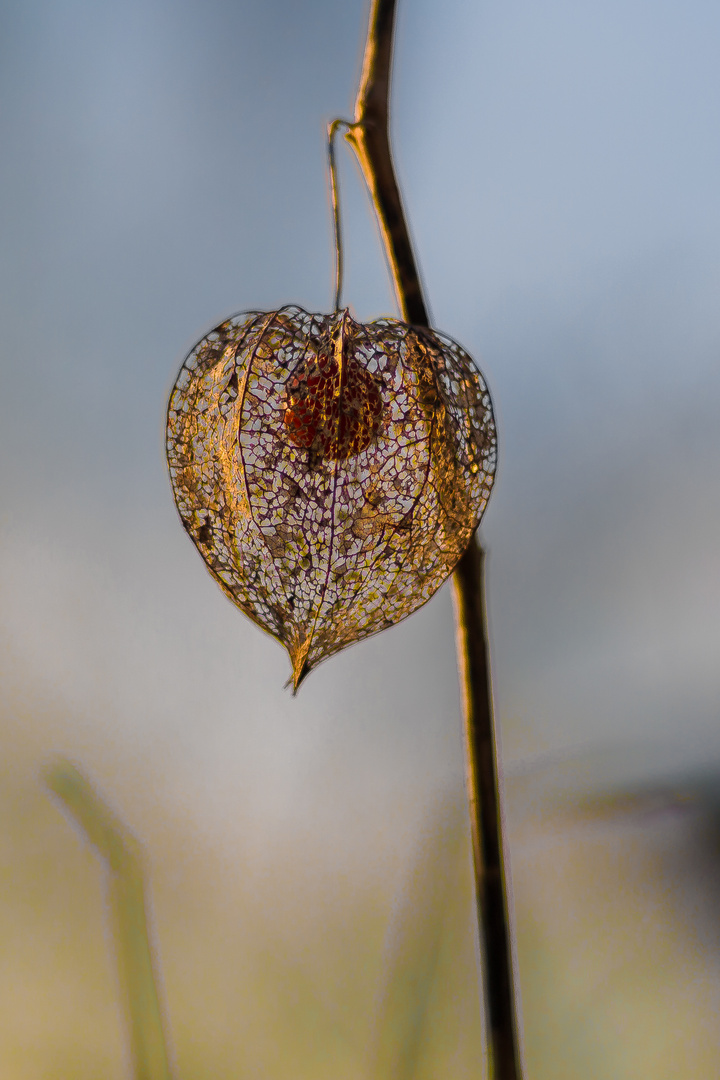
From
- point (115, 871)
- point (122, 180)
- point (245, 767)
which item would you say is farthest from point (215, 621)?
point (122, 180)

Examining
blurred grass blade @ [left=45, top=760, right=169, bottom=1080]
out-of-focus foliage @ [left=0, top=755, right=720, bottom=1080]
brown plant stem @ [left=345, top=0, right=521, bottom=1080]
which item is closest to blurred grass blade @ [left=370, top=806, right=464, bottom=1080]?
out-of-focus foliage @ [left=0, top=755, right=720, bottom=1080]

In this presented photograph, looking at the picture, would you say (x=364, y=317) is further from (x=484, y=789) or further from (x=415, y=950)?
(x=415, y=950)

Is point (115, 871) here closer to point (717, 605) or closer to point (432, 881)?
point (432, 881)

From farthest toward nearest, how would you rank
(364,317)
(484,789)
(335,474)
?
(364,317)
(484,789)
(335,474)

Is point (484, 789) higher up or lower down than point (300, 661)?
lower down

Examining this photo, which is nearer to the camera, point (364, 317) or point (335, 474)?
point (335, 474)

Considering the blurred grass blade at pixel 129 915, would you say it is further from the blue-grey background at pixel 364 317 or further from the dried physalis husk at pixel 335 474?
the dried physalis husk at pixel 335 474

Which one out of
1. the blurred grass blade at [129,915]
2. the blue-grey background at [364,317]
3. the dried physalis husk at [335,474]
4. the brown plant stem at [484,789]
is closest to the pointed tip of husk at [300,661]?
the dried physalis husk at [335,474]

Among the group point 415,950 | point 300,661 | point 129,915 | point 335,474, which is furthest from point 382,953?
point 335,474
